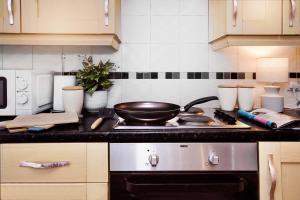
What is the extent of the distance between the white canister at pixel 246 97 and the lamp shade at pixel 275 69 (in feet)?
0.42

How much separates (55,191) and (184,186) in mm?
528

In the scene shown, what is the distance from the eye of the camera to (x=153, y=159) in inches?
43.8

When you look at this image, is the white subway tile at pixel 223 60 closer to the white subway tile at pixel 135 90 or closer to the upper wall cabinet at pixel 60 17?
the white subway tile at pixel 135 90

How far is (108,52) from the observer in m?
1.80

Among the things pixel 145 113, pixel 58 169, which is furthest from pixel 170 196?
pixel 58 169

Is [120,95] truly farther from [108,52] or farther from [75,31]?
[75,31]

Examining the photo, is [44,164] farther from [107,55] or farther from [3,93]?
[107,55]

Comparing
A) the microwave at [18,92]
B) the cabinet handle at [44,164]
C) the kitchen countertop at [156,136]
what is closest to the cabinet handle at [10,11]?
the microwave at [18,92]

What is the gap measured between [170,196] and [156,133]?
258 mm

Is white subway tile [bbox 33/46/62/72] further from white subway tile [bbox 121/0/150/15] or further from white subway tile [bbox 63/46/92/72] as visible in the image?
white subway tile [bbox 121/0/150/15]

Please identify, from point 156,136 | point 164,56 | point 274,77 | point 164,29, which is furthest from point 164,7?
point 156,136

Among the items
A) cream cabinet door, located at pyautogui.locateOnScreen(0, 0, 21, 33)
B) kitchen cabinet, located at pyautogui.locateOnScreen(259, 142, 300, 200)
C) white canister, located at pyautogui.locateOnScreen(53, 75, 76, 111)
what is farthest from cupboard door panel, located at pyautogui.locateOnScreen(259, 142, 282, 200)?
cream cabinet door, located at pyautogui.locateOnScreen(0, 0, 21, 33)

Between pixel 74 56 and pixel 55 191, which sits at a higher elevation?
pixel 74 56

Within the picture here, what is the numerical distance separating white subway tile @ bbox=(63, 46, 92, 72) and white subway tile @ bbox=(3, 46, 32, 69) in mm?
237
